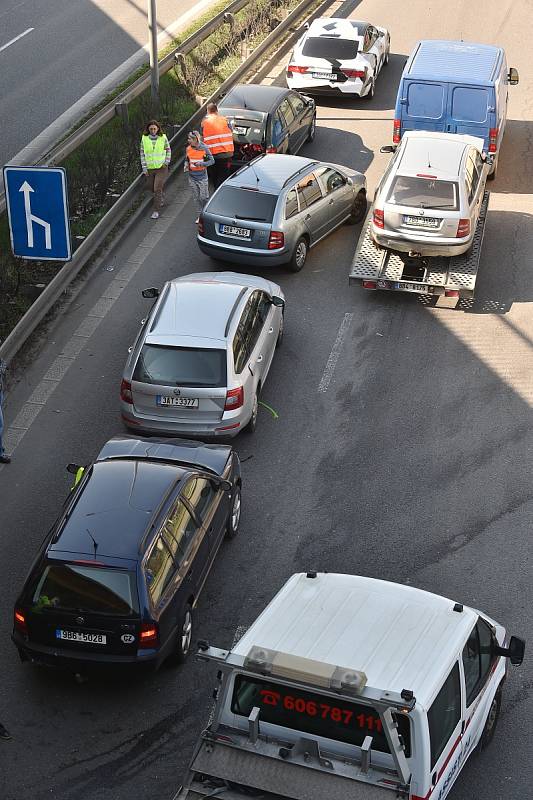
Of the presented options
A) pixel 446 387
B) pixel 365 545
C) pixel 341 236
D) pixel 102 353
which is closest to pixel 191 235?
pixel 341 236

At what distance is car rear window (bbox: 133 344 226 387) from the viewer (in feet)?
46.5

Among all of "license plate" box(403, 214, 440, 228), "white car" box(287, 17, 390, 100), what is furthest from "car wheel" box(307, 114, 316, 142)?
"license plate" box(403, 214, 440, 228)

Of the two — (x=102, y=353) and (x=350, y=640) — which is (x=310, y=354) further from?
(x=350, y=640)

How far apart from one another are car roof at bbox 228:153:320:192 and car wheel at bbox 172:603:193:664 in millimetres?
8944

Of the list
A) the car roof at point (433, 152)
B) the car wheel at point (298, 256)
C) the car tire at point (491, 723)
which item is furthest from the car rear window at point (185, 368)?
the car roof at point (433, 152)

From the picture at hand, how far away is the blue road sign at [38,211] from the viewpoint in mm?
13000

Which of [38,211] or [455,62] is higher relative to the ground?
[38,211]

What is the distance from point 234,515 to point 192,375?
201 cm

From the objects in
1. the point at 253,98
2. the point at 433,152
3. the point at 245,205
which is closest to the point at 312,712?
the point at 245,205

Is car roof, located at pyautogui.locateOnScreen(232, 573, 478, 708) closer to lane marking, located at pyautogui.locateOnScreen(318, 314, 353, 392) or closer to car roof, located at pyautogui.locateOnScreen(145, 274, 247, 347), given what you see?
car roof, located at pyautogui.locateOnScreen(145, 274, 247, 347)

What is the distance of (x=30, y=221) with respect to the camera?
1322 centimetres

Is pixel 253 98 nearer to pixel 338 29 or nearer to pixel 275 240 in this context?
pixel 275 240

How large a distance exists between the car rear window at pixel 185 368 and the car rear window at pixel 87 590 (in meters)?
4.02

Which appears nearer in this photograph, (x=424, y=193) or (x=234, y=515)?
(x=234, y=515)
